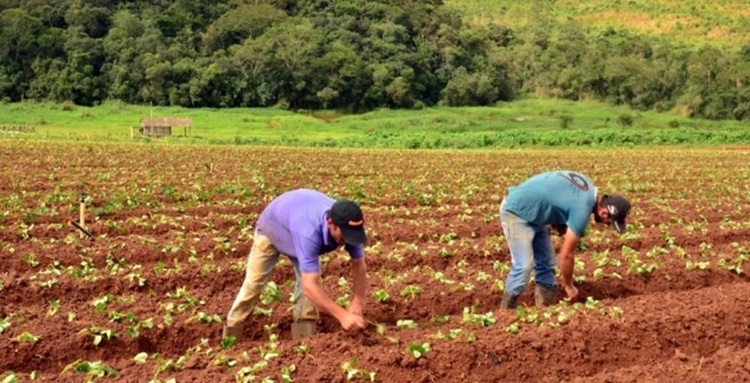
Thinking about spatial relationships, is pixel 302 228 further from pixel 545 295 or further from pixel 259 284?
pixel 545 295

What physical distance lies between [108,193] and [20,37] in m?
68.2

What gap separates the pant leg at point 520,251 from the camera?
8375mm

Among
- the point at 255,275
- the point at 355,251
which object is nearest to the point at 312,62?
the point at 255,275

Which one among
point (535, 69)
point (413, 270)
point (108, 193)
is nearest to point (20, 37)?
point (535, 69)

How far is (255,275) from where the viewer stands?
7570 mm

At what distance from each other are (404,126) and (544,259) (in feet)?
195

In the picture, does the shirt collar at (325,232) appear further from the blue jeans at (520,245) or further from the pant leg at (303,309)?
the blue jeans at (520,245)

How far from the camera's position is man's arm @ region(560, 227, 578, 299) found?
25.5 feet

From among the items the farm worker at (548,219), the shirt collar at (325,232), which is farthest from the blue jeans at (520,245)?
the shirt collar at (325,232)

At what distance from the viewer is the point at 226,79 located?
79125mm

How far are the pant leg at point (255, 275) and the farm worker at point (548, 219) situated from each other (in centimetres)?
256

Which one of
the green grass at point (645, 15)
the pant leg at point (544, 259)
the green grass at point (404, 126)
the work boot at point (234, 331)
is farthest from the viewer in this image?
the green grass at point (645, 15)

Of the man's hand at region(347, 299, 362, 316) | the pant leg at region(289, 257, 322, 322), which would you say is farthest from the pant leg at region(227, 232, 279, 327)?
the man's hand at region(347, 299, 362, 316)

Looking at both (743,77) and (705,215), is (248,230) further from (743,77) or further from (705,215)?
(743,77)
